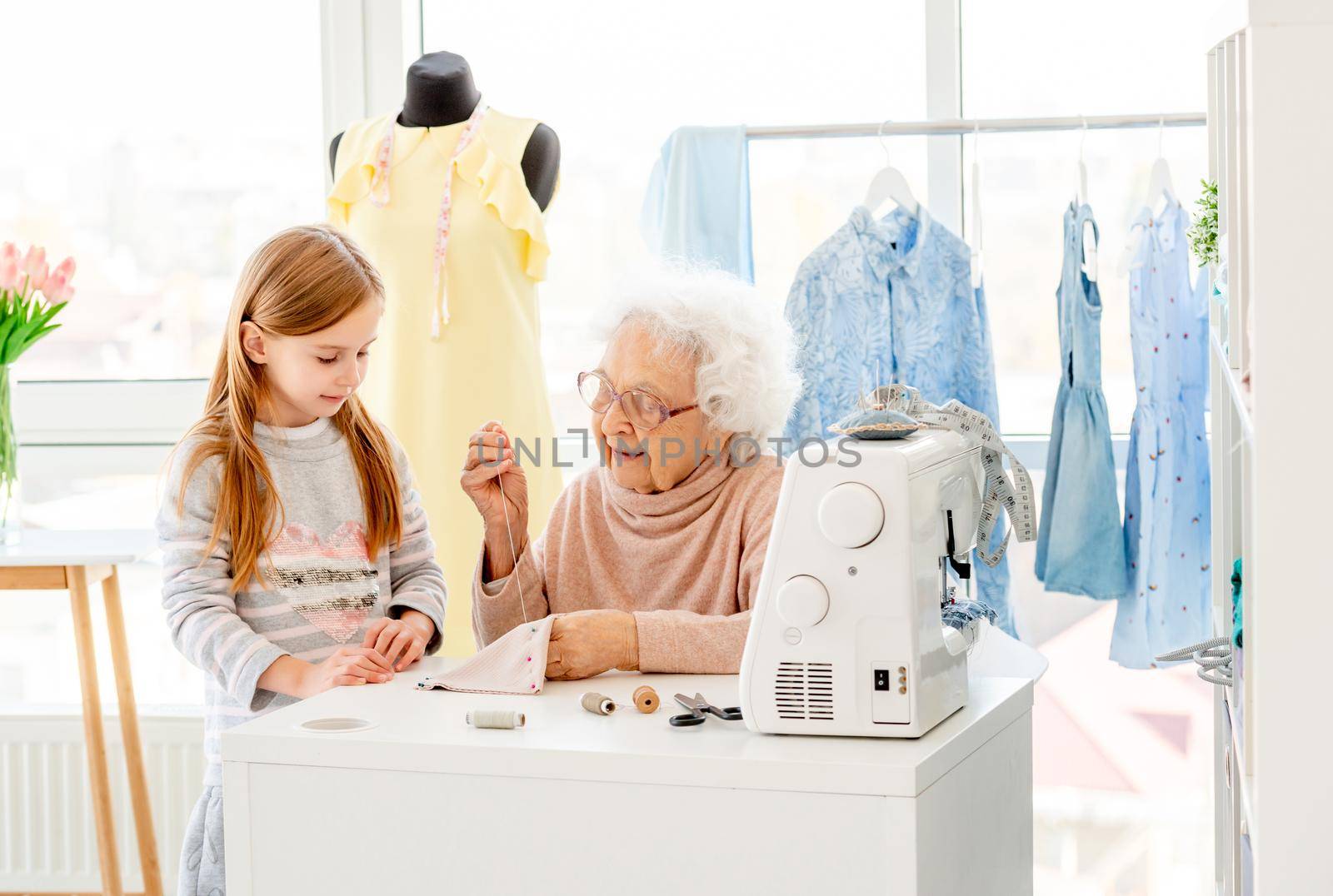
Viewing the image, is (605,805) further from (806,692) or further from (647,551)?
(647,551)

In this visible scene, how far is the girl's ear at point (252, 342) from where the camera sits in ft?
5.52

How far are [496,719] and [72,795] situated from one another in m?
2.08

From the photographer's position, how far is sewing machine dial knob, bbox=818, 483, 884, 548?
113 cm

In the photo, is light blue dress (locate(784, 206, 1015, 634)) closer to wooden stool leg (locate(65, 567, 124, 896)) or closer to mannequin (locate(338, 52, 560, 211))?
mannequin (locate(338, 52, 560, 211))

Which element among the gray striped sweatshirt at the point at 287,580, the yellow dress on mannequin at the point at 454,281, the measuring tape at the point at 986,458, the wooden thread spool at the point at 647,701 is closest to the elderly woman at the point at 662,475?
the gray striped sweatshirt at the point at 287,580

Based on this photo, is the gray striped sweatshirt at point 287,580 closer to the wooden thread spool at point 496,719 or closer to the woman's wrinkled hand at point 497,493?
the woman's wrinkled hand at point 497,493

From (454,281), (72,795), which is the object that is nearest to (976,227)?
(454,281)

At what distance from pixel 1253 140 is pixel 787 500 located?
1.51 ft

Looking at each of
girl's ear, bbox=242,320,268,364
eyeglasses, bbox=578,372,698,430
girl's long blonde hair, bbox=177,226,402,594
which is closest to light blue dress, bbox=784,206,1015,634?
eyeglasses, bbox=578,372,698,430

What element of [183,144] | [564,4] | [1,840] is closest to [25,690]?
[1,840]

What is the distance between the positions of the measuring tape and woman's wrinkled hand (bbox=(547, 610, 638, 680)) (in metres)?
0.36

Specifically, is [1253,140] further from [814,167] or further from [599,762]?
[814,167]

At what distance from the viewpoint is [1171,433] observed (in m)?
2.38

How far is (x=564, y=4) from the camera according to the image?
2992mm
